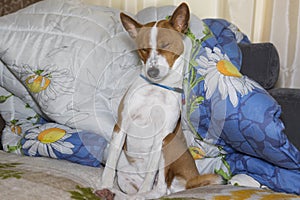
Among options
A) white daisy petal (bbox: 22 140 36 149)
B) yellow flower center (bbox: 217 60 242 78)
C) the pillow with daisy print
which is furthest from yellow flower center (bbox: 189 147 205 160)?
white daisy petal (bbox: 22 140 36 149)

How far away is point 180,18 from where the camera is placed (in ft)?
3.98

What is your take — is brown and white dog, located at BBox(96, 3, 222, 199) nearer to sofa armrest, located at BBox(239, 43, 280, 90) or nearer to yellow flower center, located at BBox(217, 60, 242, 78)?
yellow flower center, located at BBox(217, 60, 242, 78)

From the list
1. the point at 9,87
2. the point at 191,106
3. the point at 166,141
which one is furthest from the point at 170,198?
the point at 9,87

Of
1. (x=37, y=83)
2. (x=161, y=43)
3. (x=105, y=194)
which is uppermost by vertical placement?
(x=161, y=43)

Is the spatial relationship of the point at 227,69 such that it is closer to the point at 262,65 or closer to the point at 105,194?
the point at 262,65

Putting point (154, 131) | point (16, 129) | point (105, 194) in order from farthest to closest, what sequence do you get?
point (16, 129), point (154, 131), point (105, 194)

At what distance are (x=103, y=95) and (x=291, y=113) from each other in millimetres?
568

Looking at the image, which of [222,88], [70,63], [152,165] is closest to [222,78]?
[222,88]

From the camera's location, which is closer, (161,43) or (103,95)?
(161,43)

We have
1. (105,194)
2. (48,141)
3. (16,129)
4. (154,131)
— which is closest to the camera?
(105,194)

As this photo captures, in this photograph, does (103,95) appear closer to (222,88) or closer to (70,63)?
(70,63)

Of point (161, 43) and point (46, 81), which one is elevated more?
point (161, 43)

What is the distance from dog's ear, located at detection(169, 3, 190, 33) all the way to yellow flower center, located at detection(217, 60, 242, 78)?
0.59 feet

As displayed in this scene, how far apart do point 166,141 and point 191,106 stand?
0.17 metres
